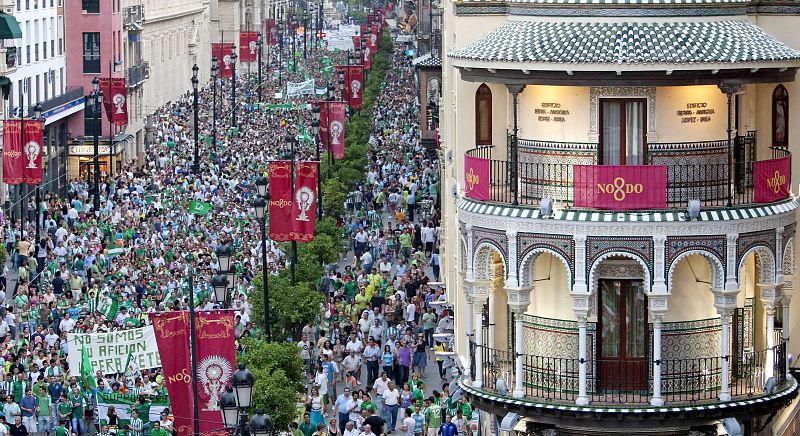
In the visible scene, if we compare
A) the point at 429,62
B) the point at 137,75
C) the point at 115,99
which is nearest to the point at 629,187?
the point at 429,62

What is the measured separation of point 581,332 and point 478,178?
284 centimetres

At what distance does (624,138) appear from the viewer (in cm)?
3050

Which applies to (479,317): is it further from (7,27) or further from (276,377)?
(7,27)

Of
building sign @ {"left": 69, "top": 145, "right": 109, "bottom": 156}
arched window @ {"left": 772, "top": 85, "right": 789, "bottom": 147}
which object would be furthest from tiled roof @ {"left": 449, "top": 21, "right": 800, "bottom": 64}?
building sign @ {"left": 69, "top": 145, "right": 109, "bottom": 156}

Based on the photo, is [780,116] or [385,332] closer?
[780,116]

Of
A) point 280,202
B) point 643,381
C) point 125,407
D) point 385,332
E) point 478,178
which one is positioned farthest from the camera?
point 385,332

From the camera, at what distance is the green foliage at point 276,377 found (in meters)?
37.7

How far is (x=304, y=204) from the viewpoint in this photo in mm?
47438

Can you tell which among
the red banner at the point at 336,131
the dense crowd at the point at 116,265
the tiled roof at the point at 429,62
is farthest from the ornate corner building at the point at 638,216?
the tiled roof at the point at 429,62

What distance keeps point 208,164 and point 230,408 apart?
58.5 m

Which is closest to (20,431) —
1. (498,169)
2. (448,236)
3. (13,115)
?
(448,236)

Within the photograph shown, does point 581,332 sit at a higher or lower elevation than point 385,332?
higher

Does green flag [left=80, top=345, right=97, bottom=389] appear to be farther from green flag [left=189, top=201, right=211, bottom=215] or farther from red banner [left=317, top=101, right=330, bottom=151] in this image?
red banner [left=317, top=101, right=330, bottom=151]

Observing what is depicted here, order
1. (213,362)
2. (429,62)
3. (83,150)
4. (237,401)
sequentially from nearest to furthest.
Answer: (237,401) → (213,362) → (429,62) → (83,150)
